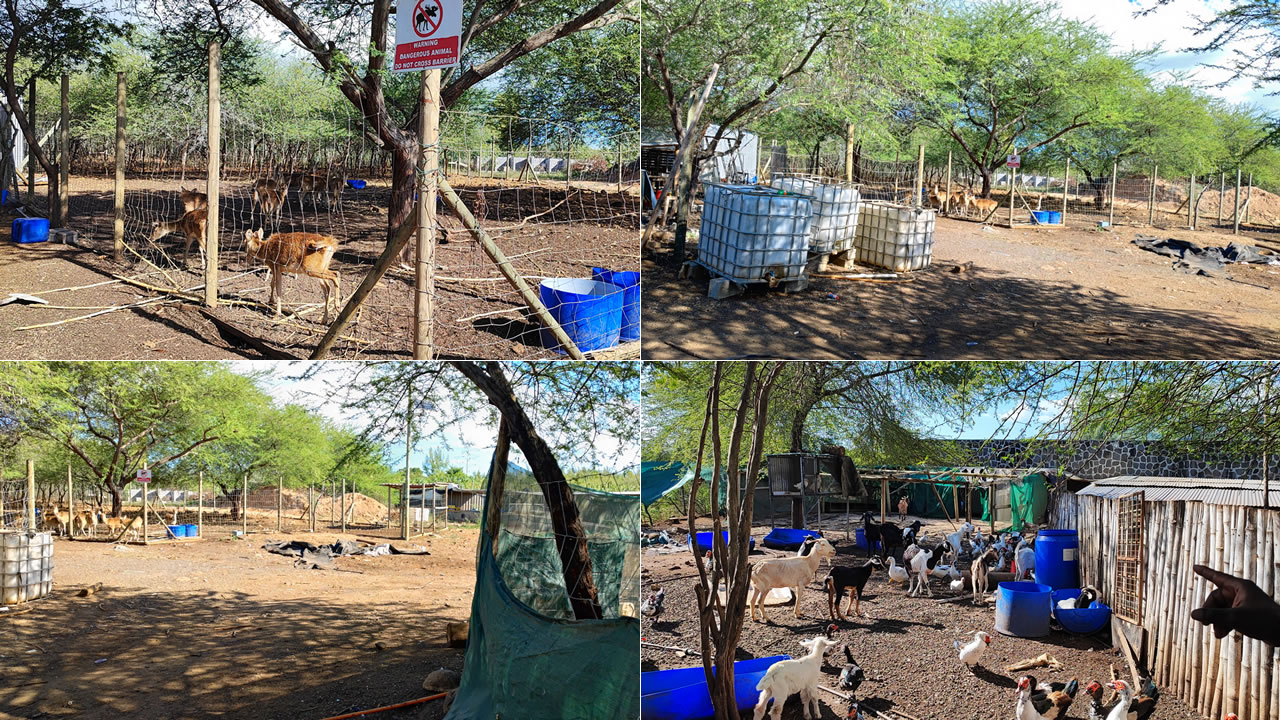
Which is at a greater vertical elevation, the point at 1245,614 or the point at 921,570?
the point at 1245,614

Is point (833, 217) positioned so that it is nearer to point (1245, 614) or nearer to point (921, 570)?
point (921, 570)

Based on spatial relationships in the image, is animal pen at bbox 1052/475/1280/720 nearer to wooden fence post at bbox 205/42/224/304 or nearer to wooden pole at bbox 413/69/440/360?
wooden pole at bbox 413/69/440/360

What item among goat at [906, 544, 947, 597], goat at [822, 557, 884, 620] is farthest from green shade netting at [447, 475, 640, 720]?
goat at [906, 544, 947, 597]

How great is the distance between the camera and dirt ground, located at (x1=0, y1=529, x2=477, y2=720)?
594cm

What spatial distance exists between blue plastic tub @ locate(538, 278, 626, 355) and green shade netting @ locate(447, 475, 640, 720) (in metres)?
1.74

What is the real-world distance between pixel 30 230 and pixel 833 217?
9.32 meters

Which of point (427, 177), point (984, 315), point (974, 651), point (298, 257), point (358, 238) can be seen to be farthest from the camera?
point (358, 238)

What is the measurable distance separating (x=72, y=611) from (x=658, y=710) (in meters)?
7.35

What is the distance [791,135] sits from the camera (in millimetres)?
21875

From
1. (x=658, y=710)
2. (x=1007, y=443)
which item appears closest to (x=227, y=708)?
(x=658, y=710)

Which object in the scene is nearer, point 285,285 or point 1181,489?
point 1181,489

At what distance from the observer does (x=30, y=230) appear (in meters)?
10.1

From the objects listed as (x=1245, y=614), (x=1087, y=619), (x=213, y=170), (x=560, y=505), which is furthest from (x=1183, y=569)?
(x=213, y=170)

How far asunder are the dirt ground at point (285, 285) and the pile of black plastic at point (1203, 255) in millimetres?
7145
